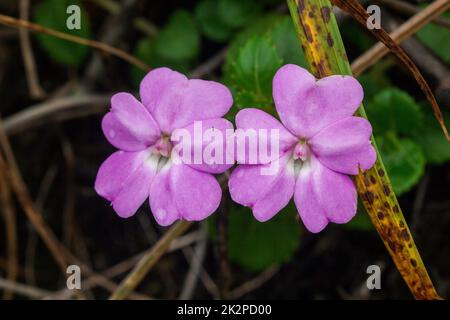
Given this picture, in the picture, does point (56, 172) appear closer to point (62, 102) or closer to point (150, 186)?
point (62, 102)

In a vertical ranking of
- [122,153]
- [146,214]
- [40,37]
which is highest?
[40,37]

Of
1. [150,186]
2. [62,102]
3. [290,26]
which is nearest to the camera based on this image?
[150,186]

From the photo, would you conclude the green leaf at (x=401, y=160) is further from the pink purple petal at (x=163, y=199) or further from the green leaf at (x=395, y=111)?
the pink purple petal at (x=163, y=199)

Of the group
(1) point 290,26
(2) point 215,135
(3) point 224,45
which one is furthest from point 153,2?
(2) point 215,135

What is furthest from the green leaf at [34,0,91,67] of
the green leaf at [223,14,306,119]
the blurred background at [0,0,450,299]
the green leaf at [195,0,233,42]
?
the green leaf at [223,14,306,119]

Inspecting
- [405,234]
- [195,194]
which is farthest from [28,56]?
[405,234]

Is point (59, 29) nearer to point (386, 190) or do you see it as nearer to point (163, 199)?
point (163, 199)
